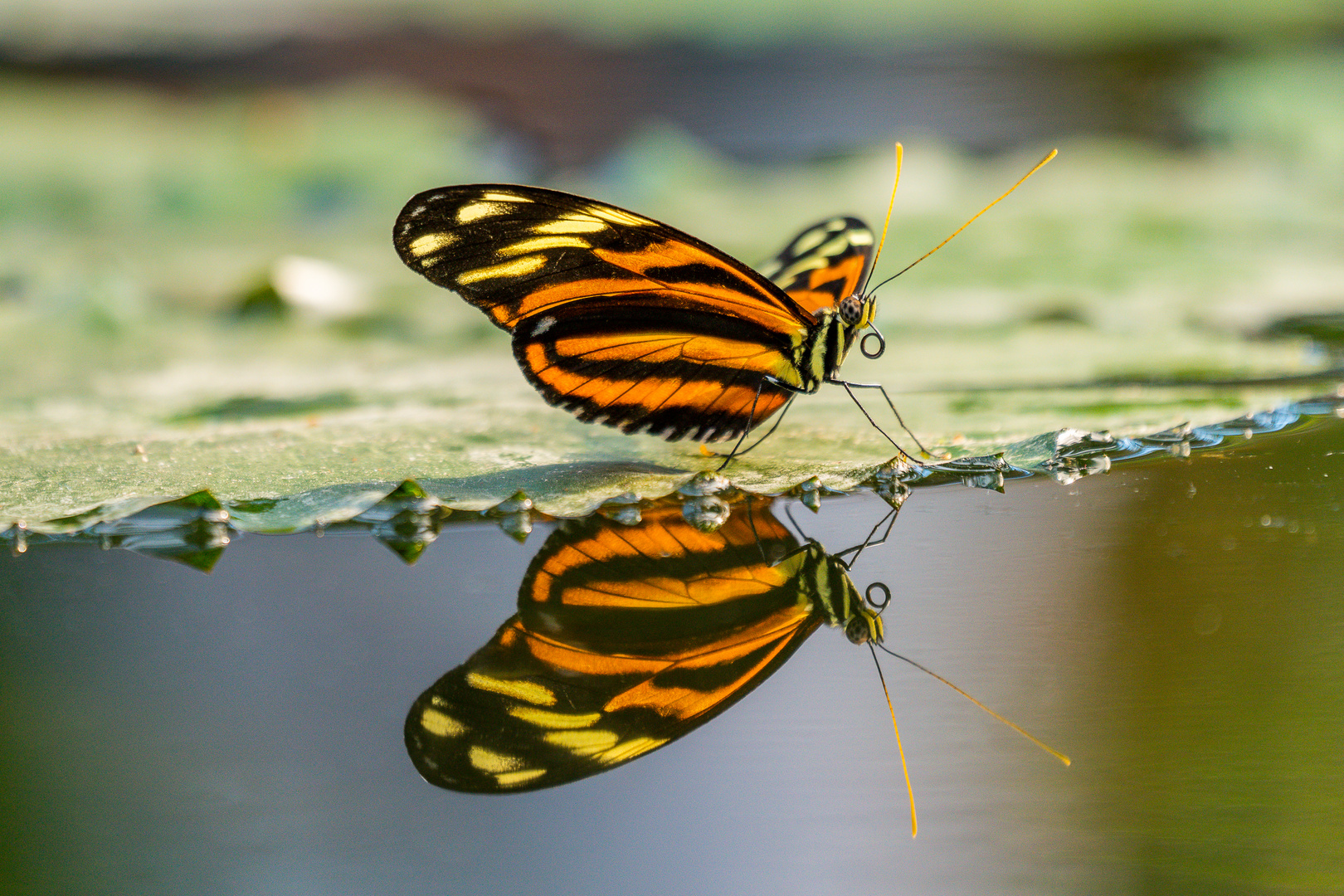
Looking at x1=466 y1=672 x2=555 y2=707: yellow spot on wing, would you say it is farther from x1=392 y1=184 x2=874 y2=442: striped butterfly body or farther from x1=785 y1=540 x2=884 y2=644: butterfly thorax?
x1=392 y1=184 x2=874 y2=442: striped butterfly body

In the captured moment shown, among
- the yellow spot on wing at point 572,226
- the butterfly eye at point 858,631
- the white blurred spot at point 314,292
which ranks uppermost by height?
the white blurred spot at point 314,292

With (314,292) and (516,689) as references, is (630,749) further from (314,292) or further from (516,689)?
(314,292)

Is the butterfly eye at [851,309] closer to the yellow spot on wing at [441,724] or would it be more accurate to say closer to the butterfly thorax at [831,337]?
the butterfly thorax at [831,337]

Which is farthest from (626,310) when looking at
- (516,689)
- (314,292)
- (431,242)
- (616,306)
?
(314,292)

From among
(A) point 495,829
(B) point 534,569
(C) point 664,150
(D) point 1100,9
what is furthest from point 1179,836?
(D) point 1100,9

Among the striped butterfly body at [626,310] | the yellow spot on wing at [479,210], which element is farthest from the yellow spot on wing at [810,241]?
the yellow spot on wing at [479,210]

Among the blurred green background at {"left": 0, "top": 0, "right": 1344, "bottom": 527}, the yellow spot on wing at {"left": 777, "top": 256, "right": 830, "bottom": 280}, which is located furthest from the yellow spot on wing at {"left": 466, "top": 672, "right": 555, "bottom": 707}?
the yellow spot on wing at {"left": 777, "top": 256, "right": 830, "bottom": 280}

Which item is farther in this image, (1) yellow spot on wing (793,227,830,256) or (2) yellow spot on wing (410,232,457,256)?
(1) yellow spot on wing (793,227,830,256)

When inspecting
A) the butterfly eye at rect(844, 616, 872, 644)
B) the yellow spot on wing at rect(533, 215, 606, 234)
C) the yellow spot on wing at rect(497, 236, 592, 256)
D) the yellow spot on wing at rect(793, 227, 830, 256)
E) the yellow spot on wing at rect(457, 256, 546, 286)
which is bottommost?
the butterfly eye at rect(844, 616, 872, 644)
